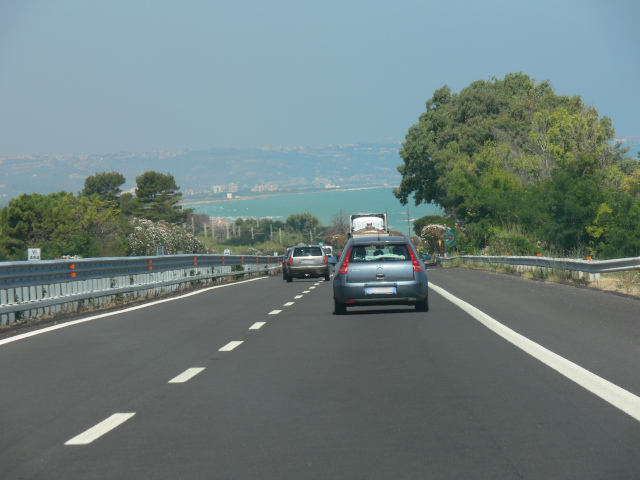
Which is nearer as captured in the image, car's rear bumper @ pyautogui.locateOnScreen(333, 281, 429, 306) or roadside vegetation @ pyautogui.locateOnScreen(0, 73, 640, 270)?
car's rear bumper @ pyautogui.locateOnScreen(333, 281, 429, 306)

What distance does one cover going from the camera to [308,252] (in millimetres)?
37094

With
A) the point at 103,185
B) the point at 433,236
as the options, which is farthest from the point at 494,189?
the point at 103,185

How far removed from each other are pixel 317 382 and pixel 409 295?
26.2ft

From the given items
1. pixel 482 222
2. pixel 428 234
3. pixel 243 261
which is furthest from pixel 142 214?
pixel 243 261

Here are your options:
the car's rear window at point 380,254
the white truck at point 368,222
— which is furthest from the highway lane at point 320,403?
the white truck at point 368,222

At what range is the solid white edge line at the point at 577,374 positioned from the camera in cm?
757

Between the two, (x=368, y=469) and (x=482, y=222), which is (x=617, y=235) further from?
(x=368, y=469)

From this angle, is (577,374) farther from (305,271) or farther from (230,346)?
(305,271)

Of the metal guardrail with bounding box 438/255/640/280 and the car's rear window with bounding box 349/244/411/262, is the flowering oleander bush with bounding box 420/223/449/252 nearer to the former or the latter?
the metal guardrail with bounding box 438/255/640/280

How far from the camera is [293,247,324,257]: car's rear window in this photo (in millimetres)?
36688

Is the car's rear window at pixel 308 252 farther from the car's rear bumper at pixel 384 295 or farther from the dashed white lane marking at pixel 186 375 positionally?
the dashed white lane marking at pixel 186 375

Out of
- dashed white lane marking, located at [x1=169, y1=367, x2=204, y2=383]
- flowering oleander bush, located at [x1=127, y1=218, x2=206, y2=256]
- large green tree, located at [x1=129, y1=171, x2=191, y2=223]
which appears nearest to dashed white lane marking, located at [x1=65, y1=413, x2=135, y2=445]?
dashed white lane marking, located at [x1=169, y1=367, x2=204, y2=383]

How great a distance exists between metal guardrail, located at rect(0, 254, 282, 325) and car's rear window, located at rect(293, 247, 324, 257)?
285 inches

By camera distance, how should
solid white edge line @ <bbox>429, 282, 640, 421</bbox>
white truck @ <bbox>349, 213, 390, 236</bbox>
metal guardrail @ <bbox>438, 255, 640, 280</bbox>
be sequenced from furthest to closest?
white truck @ <bbox>349, 213, 390, 236</bbox>, metal guardrail @ <bbox>438, 255, 640, 280</bbox>, solid white edge line @ <bbox>429, 282, 640, 421</bbox>
